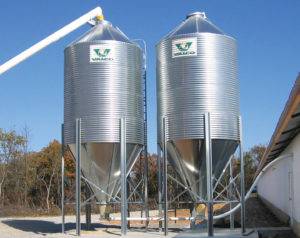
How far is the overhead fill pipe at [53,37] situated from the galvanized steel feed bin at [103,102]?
2224 mm

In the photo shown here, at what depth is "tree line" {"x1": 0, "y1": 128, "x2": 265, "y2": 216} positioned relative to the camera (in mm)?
44494

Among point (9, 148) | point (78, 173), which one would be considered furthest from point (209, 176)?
point (9, 148)

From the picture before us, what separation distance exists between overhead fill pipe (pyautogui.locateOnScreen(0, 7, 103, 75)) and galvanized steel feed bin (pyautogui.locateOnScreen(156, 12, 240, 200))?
532 centimetres

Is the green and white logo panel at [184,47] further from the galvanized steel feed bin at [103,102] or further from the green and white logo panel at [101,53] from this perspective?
the green and white logo panel at [101,53]

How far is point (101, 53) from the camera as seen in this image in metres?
19.2

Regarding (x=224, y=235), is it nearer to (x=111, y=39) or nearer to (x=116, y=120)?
(x=116, y=120)

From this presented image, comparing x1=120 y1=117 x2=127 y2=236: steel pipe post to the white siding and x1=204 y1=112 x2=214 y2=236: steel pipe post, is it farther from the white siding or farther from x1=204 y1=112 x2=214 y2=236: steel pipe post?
the white siding

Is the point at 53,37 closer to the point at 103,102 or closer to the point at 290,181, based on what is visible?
the point at 103,102

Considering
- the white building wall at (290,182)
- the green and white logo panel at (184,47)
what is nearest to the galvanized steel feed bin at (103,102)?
the green and white logo panel at (184,47)

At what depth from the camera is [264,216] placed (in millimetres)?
25406

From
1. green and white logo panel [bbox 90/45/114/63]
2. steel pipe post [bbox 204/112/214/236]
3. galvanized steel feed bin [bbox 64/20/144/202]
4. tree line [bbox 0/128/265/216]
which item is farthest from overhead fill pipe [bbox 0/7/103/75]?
tree line [bbox 0/128/265/216]

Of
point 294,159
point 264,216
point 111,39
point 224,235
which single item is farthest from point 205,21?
point 264,216

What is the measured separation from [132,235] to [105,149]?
2977mm

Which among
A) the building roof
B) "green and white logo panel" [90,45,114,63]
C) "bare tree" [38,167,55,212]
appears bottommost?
"bare tree" [38,167,55,212]
